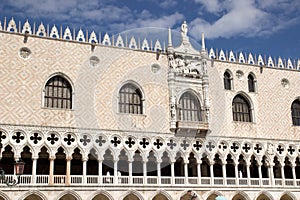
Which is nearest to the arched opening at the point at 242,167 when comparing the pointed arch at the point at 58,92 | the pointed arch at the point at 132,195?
the pointed arch at the point at 132,195

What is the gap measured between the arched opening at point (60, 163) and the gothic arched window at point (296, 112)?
451 inches

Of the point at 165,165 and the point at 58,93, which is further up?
the point at 58,93

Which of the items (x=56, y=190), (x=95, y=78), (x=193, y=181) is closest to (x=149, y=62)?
(x=95, y=78)

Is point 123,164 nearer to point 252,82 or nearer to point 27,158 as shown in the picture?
point 27,158

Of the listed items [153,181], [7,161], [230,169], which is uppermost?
[7,161]

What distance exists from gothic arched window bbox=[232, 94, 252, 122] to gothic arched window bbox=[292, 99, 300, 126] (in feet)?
8.91

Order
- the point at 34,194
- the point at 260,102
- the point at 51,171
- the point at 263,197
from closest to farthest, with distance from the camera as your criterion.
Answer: the point at 34,194 < the point at 51,171 < the point at 263,197 < the point at 260,102

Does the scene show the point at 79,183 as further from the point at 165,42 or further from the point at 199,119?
the point at 165,42

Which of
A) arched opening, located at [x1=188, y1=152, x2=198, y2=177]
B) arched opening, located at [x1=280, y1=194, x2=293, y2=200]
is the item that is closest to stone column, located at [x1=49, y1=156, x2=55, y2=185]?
arched opening, located at [x1=188, y1=152, x2=198, y2=177]

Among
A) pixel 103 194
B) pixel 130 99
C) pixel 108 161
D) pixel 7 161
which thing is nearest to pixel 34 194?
pixel 7 161

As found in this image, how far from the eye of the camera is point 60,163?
56.3 ft

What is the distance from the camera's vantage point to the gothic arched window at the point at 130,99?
58.3 feet

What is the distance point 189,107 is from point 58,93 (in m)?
5.77

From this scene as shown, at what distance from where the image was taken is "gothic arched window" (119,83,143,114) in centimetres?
1777
